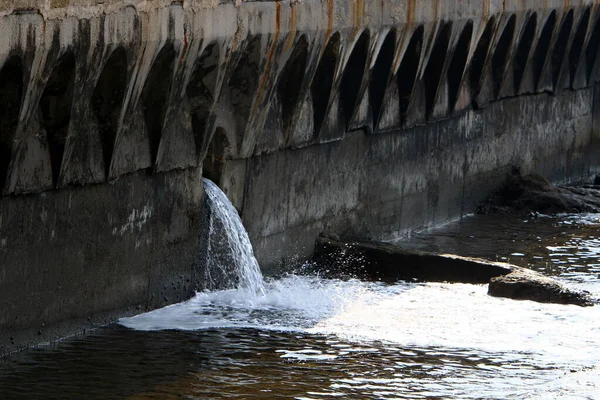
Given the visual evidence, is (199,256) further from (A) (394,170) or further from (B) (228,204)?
(A) (394,170)

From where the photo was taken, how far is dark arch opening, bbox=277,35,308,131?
14.9 m

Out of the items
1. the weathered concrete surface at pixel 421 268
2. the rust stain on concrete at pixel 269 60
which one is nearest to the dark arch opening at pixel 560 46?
the weathered concrete surface at pixel 421 268

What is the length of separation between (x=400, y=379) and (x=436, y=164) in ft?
28.8

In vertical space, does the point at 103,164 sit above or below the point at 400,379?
above

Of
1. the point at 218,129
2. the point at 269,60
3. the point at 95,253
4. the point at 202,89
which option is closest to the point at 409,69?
the point at 269,60

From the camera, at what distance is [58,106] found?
11.7 meters

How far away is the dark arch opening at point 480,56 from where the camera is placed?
19.8 m

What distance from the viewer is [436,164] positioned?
1989cm

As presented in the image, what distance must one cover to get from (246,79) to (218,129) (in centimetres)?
55

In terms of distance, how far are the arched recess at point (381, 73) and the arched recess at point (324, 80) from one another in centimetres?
126

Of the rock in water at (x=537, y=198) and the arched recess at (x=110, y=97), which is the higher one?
the arched recess at (x=110, y=97)

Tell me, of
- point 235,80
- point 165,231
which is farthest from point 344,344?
point 235,80

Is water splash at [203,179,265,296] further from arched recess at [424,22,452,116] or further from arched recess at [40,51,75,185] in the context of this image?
arched recess at [424,22,452,116]

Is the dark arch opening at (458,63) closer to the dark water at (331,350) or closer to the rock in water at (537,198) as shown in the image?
the rock in water at (537,198)
